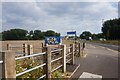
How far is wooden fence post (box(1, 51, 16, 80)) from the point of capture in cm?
516

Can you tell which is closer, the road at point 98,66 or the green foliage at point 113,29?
the road at point 98,66

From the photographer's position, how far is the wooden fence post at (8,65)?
516 centimetres

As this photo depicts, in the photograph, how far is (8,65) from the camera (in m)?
5.27

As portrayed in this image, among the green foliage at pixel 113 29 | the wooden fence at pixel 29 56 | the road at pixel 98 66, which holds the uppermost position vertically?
the green foliage at pixel 113 29

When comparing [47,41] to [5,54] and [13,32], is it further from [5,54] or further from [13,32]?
[13,32]

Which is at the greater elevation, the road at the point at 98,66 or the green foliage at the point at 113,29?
the green foliage at the point at 113,29

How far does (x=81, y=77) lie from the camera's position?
1047cm

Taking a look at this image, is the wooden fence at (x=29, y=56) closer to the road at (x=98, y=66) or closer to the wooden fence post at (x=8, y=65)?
the wooden fence post at (x=8, y=65)

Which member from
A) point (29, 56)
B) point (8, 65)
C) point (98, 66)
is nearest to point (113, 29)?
point (98, 66)

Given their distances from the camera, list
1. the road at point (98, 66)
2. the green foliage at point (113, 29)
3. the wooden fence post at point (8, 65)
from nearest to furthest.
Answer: the wooden fence post at point (8, 65), the road at point (98, 66), the green foliage at point (113, 29)

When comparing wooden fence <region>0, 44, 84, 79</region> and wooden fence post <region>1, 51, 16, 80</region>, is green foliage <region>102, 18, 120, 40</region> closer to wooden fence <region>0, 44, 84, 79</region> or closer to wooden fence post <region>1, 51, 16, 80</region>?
wooden fence <region>0, 44, 84, 79</region>

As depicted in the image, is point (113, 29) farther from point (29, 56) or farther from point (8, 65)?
point (8, 65)

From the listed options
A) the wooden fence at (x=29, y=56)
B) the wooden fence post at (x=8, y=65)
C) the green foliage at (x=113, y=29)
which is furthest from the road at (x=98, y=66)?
the green foliage at (x=113, y=29)

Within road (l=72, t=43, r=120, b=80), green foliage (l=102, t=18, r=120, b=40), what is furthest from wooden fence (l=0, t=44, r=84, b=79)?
green foliage (l=102, t=18, r=120, b=40)
